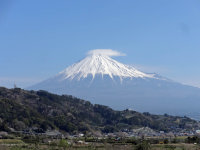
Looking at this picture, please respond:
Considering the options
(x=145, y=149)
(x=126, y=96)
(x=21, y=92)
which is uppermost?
(x=126, y=96)

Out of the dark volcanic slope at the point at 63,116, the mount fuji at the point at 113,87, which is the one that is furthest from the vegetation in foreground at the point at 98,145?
the mount fuji at the point at 113,87

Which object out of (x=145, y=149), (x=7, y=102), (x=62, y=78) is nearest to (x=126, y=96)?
(x=62, y=78)

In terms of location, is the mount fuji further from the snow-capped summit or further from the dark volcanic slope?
the dark volcanic slope

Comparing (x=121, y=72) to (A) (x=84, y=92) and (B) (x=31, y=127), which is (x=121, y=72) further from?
(B) (x=31, y=127)

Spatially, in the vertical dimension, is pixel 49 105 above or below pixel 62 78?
below

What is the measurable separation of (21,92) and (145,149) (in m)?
59.5

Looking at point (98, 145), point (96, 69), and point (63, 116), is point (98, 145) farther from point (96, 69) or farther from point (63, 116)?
point (96, 69)

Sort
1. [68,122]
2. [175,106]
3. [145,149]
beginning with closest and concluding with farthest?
1. [145,149]
2. [68,122]
3. [175,106]

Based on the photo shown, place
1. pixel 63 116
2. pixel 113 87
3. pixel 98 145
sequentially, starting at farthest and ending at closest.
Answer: pixel 113 87
pixel 63 116
pixel 98 145

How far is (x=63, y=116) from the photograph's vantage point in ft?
249

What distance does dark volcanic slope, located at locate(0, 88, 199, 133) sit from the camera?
67.3 metres

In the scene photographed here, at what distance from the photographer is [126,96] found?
187375 mm

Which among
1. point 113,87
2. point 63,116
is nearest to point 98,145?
point 63,116

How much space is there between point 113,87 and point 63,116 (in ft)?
375
